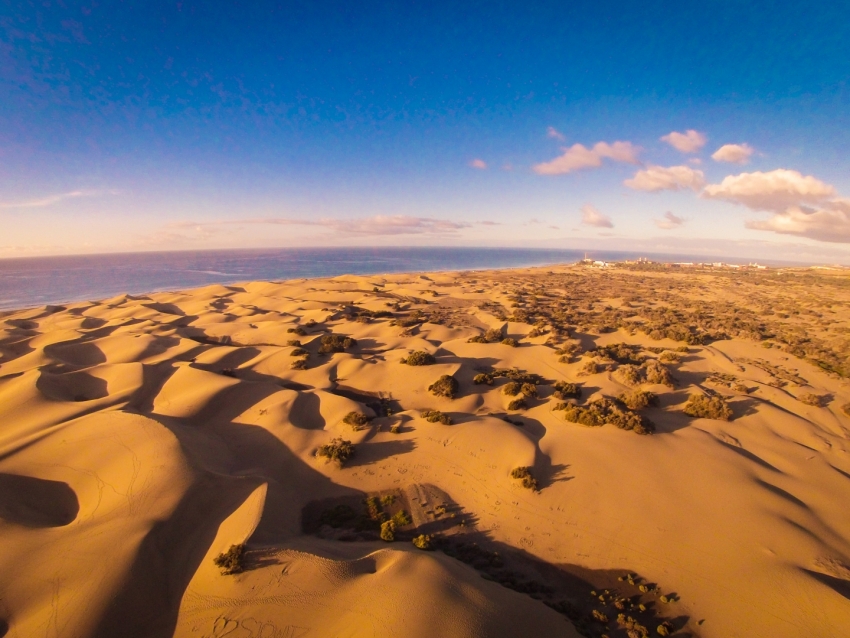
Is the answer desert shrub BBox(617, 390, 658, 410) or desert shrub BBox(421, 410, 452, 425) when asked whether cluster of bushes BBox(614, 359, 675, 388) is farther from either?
desert shrub BBox(421, 410, 452, 425)

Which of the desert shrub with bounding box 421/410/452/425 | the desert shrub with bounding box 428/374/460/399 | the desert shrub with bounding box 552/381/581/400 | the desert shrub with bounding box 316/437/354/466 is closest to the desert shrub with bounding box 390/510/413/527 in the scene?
the desert shrub with bounding box 316/437/354/466

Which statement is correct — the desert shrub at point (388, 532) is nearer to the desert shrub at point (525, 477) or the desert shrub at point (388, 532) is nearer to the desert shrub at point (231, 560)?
the desert shrub at point (231, 560)

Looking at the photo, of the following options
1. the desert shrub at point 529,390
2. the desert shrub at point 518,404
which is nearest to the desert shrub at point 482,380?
the desert shrub at point 529,390

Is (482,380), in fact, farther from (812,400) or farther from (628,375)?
(812,400)

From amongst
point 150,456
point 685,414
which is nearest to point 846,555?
point 685,414

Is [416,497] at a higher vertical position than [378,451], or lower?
lower

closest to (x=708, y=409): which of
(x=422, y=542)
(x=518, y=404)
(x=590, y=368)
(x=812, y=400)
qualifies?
(x=590, y=368)

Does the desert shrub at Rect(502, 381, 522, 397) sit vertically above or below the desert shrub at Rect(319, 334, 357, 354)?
below
